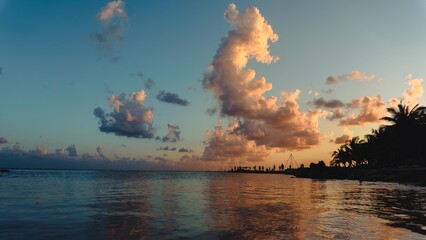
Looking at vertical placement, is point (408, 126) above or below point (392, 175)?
above

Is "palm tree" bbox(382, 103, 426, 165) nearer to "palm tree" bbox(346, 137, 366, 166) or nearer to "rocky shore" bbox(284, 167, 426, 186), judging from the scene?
"rocky shore" bbox(284, 167, 426, 186)

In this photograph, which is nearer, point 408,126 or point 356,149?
point 408,126

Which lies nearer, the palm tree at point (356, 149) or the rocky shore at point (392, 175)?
the rocky shore at point (392, 175)

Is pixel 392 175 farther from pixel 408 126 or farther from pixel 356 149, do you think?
pixel 356 149

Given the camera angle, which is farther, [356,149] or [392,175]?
[356,149]

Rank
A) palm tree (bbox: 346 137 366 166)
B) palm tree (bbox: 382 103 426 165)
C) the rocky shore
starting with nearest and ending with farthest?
the rocky shore, palm tree (bbox: 382 103 426 165), palm tree (bbox: 346 137 366 166)

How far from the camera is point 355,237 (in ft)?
47.4

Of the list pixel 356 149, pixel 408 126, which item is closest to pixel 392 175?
pixel 408 126

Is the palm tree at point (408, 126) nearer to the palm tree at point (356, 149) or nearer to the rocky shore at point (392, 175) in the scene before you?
the rocky shore at point (392, 175)

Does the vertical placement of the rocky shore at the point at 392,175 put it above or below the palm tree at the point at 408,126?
below

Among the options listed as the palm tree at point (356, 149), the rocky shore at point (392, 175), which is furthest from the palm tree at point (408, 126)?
the palm tree at point (356, 149)

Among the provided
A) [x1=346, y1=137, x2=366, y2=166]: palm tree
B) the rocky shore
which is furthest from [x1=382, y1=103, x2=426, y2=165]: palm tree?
[x1=346, y1=137, x2=366, y2=166]: palm tree

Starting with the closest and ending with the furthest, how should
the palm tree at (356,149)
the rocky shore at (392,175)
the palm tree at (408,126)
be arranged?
the rocky shore at (392,175), the palm tree at (408,126), the palm tree at (356,149)

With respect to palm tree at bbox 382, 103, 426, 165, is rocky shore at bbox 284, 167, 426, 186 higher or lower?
lower
